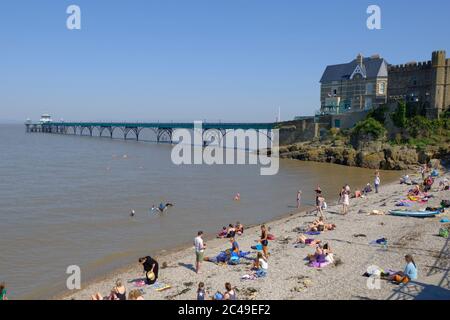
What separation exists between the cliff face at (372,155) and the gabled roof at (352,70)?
13031mm

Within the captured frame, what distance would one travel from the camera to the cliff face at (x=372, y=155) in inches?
1539

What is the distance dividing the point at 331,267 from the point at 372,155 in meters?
31.9

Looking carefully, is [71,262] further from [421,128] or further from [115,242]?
[421,128]

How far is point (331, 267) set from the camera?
40.2ft

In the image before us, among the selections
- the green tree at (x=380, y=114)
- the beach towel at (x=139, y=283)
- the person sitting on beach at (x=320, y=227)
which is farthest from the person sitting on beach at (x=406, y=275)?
the green tree at (x=380, y=114)

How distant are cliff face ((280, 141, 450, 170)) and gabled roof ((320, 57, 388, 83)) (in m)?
13.0

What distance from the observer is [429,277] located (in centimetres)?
1076

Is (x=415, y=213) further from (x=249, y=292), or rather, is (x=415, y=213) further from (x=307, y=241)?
(x=249, y=292)

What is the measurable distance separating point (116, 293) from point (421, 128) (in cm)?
3988

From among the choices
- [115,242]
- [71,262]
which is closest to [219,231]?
[115,242]

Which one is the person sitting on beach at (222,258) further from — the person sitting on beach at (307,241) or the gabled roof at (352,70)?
the gabled roof at (352,70)

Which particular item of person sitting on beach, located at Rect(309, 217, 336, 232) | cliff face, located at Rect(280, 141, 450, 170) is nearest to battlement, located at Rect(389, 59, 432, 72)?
cliff face, located at Rect(280, 141, 450, 170)

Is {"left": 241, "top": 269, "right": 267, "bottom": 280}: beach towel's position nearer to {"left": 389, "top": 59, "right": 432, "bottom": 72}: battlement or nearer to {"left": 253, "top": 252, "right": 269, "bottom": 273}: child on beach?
{"left": 253, "top": 252, "right": 269, "bottom": 273}: child on beach

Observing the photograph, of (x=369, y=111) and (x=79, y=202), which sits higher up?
(x=369, y=111)
